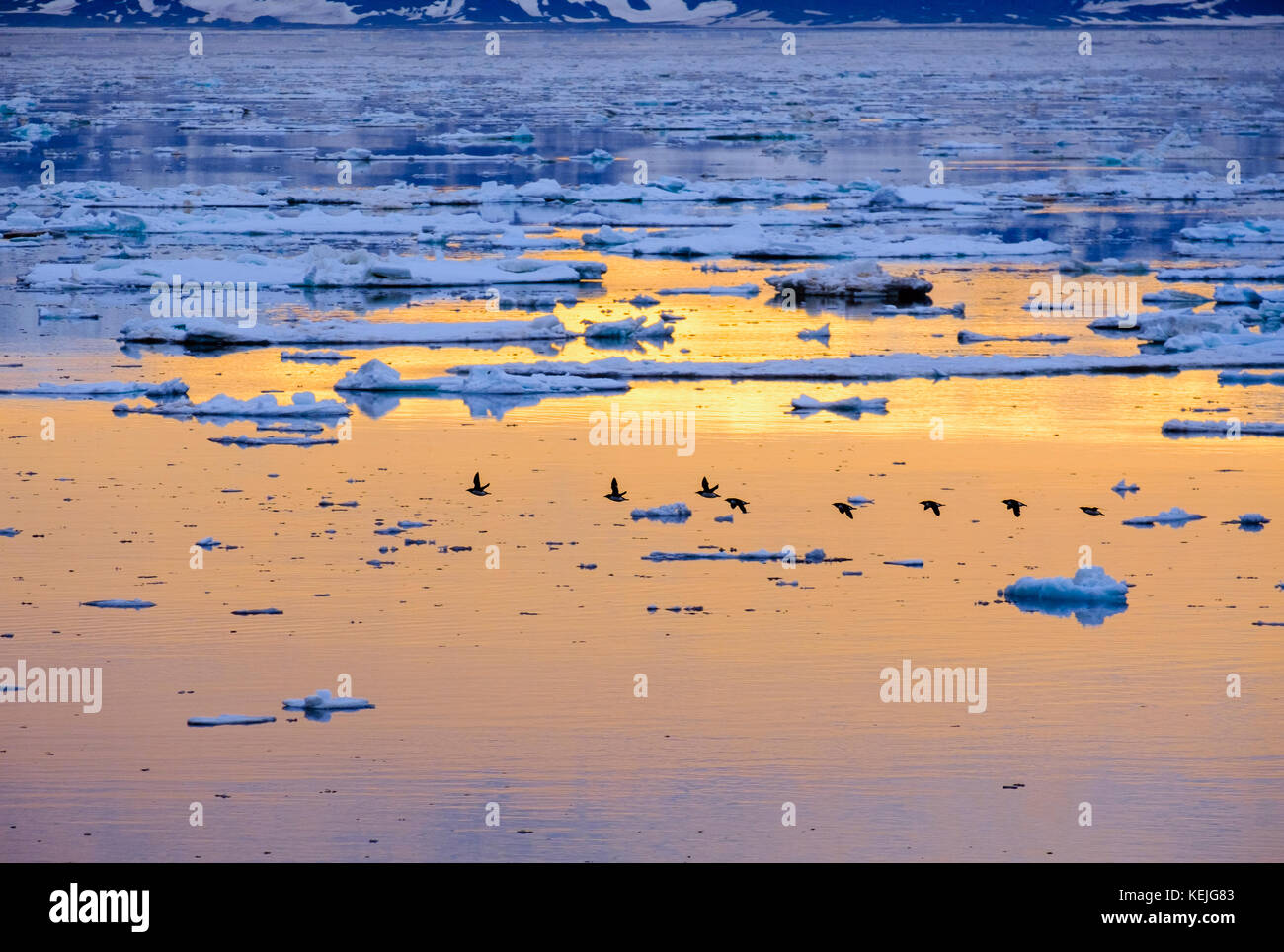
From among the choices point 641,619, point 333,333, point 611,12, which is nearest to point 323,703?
point 641,619

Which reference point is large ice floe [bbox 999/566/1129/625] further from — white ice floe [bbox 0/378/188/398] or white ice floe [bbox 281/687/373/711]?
white ice floe [bbox 0/378/188/398]

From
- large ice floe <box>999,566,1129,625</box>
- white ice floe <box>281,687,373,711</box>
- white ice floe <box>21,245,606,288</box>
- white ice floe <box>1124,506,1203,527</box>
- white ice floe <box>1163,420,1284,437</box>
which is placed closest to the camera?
white ice floe <box>281,687,373,711</box>

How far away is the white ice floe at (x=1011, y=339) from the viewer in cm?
1435

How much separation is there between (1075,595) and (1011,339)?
23.1ft

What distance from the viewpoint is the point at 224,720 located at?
20.5 ft

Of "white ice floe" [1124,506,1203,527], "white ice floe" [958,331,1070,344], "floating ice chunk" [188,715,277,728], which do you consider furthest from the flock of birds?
"white ice floe" [958,331,1070,344]

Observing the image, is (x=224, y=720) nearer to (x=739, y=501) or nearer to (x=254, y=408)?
(x=739, y=501)

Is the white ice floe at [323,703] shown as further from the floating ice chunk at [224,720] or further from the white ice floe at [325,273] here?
the white ice floe at [325,273]

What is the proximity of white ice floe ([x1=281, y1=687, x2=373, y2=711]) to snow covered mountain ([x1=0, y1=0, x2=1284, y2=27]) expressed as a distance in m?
153

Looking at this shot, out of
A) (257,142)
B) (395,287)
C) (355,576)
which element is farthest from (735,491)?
(257,142)

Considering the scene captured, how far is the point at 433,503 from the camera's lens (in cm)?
920

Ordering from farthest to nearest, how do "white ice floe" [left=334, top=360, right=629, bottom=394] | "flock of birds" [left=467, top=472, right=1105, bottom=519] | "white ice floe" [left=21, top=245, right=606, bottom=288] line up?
"white ice floe" [left=21, top=245, right=606, bottom=288] → "white ice floe" [left=334, top=360, right=629, bottom=394] → "flock of birds" [left=467, top=472, right=1105, bottom=519]

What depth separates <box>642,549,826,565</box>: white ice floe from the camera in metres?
8.22
